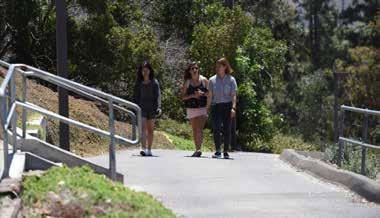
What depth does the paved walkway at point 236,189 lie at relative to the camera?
27.9ft

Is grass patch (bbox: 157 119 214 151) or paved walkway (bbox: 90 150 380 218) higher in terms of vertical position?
paved walkway (bbox: 90 150 380 218)

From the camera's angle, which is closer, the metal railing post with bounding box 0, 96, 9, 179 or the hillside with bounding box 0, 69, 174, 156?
the metal railing post with bounding box 0, 96, 9, 179

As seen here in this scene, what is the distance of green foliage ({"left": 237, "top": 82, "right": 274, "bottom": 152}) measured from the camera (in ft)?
72.1

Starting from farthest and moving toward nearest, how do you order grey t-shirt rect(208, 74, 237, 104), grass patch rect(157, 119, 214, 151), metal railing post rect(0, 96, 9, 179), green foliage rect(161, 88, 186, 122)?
green foliage rect(161, 88, 186, 122) → grass patch rect(157, 119, 214, 151) → grey t-shirt rect(208, 74, 237, 104) → metal railing post rect(0, 96, 9, 179)

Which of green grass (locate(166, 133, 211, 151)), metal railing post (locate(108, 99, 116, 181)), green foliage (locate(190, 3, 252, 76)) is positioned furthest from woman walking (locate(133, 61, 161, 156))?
green foliage (locate(190, 3, 252, 76))

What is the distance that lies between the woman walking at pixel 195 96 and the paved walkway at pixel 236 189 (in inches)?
29.7

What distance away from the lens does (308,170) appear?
11.8m

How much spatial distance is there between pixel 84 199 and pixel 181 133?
15.4 meters

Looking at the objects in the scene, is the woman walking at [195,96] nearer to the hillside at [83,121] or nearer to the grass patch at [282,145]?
the hillside at [83,121]

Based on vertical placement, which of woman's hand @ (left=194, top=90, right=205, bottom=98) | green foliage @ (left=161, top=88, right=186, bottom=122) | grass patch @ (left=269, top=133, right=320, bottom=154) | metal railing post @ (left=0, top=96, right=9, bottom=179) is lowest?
grass patch @ (left=269, top=133, right=320, bottom=154)

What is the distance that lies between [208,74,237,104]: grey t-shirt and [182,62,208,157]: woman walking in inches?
10.7

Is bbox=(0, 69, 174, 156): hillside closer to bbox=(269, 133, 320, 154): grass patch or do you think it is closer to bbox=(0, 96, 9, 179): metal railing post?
bbox=(269, 133, 320, 154): grass patch

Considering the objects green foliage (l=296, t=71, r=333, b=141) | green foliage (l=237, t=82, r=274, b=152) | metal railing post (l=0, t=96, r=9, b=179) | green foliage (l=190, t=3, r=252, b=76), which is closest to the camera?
metal railing post (l=0, t=96, r=9, b=179)

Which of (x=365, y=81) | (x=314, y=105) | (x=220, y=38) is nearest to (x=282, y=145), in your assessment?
(x=220, y=38)
